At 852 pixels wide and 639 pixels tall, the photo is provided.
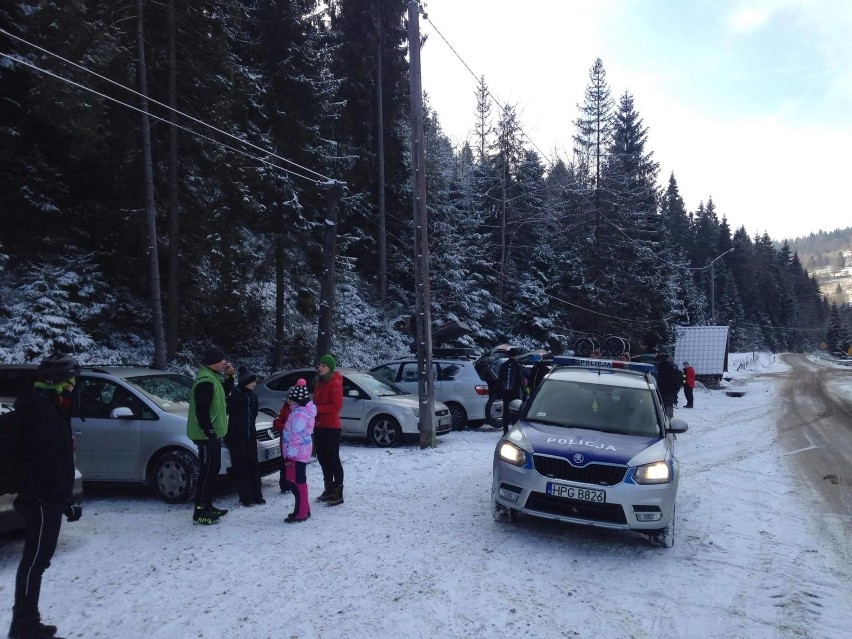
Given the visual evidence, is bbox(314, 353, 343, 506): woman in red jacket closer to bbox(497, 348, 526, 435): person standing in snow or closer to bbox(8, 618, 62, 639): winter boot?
bbox(8, 618, 62, 639): winter boot

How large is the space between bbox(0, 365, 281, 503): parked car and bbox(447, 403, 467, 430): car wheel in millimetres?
7443

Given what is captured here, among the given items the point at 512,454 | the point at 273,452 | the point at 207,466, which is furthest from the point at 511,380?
the point at 207,466

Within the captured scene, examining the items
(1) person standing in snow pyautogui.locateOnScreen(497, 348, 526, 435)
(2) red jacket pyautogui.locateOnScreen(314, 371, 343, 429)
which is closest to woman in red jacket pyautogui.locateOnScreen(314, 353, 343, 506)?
(2) red jacket pyautogui.locateOnScreen(314, 371, 343, 429)

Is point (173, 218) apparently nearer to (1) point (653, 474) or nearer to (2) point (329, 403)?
(2) point (329, 403)

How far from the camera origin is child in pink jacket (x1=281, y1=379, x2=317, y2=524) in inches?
259

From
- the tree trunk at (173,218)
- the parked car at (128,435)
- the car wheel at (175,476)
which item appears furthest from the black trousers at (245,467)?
the tree trunk at (173,218)

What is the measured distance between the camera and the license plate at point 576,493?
5.59 meters

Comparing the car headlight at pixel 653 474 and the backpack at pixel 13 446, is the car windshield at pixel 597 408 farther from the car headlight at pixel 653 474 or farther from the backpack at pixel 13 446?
the backpack at pixel 13 446

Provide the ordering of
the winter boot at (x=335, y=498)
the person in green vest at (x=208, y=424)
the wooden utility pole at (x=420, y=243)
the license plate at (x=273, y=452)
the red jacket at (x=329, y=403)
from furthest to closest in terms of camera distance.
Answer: the wooden utility pole at (x=420, y=243) < the license plate at (x=273, y=452) < the winter boot at (x=335, y=498) < the red jacket at (x=329, y=403) < the person in green vest at (x=208, y=424)

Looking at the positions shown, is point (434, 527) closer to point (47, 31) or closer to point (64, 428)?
point (64, 428)

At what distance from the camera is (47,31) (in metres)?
13.7

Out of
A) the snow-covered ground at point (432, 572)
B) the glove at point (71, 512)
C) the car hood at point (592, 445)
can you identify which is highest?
the car hood at point (592, 445)

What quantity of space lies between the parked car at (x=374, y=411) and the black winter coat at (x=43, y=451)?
291 inches

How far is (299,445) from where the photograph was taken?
6.68 meters
